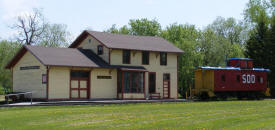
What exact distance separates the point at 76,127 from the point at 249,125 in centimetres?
638

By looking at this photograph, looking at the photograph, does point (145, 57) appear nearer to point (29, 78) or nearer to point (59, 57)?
point (59, 57)

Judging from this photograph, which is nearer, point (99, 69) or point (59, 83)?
point (59, 83)

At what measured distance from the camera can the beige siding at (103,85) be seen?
1448 inches

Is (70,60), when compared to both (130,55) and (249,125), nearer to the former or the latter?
(130,55)

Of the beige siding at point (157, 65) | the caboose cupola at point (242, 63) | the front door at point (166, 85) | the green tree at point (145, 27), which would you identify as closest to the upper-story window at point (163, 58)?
the beige siding at point (157, 65)

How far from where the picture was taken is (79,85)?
3600 cm

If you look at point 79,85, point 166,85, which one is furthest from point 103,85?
point 166,85

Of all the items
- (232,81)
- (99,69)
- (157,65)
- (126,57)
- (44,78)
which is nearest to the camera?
(44,78)

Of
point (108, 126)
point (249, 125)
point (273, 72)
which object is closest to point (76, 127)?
point (108, 126)

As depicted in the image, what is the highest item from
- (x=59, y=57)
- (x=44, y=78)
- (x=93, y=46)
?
(x=93, y=46)

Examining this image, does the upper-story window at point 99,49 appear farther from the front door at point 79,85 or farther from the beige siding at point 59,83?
the beige siding at point 59,83

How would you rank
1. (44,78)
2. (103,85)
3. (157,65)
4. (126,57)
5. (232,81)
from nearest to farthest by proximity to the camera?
(44,78) < (103,85) < (126,57) < (232,81) < (157,65)

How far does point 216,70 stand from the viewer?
130 ft

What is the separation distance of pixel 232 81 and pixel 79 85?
1459 cm
